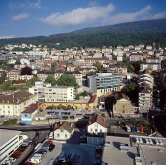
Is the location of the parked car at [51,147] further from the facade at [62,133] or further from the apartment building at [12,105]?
the apartment building at [12,105]

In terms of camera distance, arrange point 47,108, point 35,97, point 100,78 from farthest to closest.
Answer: point 100,78 → point 35,97 → point 47,108

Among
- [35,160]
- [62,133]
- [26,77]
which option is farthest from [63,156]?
[26,77]

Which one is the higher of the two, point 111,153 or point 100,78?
point 100,78

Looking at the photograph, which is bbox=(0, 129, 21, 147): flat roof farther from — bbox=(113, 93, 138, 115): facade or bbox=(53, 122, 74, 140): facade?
bbox=(113, 93, 138, 115): facade

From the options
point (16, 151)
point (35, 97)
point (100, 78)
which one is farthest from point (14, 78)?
point (16, 151)

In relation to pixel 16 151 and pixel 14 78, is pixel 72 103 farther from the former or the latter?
pixel 14 78

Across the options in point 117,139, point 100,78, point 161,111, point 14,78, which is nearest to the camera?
point 117,139

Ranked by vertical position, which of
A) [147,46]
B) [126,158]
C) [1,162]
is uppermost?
[147,46]
